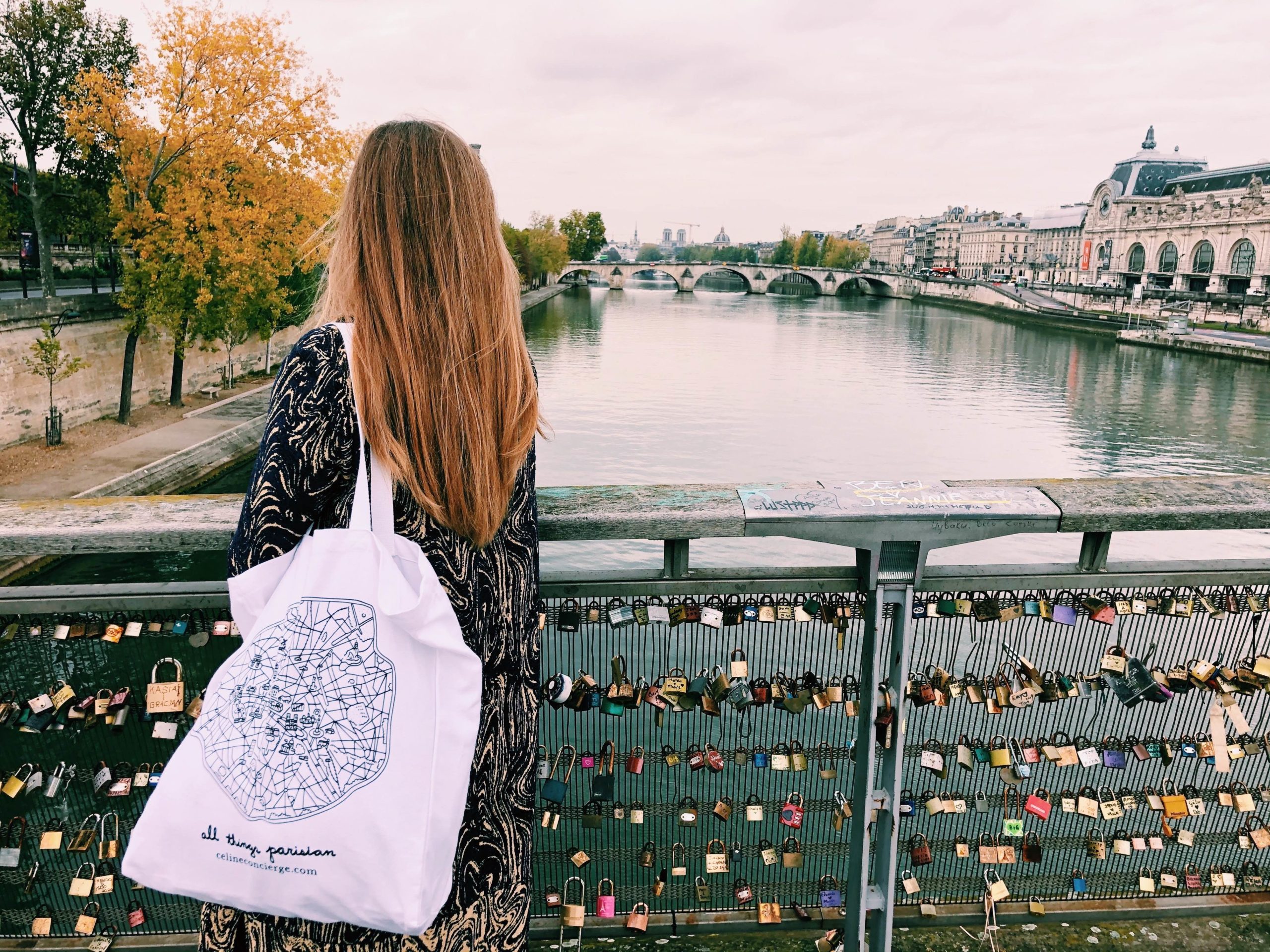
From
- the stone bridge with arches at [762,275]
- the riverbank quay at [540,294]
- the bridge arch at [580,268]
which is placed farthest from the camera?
the stone bridge with arches at [762,275]

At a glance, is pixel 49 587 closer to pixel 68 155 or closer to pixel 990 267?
pixel 68 155

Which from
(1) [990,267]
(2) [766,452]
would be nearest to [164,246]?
(2) [766,452]

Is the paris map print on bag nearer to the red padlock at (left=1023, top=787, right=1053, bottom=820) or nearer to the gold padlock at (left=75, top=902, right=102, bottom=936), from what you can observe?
the gold padlock at (left=75, top=902, right=102, bottom=936)

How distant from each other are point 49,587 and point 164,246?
55.7 feet

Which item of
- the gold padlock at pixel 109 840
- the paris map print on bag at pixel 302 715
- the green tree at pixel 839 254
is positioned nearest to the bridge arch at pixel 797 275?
the green tree at pixel 839 254

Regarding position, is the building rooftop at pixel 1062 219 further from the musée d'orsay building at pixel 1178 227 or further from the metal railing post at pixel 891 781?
the metal railing post at pixel 891 781

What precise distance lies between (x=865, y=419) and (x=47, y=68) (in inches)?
733

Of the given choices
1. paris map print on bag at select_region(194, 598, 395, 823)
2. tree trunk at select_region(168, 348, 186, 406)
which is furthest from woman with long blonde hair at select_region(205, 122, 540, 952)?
tree trunk at select_region(168, 348, 186, 406)

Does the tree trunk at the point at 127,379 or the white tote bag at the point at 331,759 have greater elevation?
the white tote bag at the point at 331,759

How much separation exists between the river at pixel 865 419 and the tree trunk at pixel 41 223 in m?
5.13

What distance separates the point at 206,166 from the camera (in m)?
16.5

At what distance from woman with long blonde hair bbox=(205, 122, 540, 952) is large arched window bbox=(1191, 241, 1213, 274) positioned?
6894cm

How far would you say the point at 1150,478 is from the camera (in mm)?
1979

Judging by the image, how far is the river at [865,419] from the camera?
12570 millimetres
